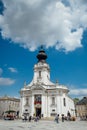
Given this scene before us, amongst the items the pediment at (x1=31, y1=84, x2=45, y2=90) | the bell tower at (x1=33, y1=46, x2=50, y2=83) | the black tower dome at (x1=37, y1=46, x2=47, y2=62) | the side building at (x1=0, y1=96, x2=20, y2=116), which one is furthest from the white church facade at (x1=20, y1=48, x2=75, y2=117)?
the side building at (x1=0, y1=96, x2=20, y2=116)

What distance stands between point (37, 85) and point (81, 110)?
43966 mm

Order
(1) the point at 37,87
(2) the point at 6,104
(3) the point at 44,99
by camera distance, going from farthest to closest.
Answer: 1. (2) the point at 6,104
2. (1) the point at 37,87
3. (3) the point at 44,99

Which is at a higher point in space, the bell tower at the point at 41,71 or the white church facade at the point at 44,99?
the bell tower at the point at 41,71

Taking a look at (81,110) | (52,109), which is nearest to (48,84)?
(52,109)

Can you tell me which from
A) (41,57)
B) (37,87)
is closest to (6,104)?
(41,57)

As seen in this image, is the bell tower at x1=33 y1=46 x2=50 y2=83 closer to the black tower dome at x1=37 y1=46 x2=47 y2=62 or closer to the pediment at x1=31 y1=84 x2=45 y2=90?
the black tower dome at x1=37 y1=46 x2=47 y2=62

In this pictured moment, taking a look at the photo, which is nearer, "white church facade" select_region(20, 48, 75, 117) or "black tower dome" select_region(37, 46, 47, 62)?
"white church facade" select_region(20, 48, 75, 117)

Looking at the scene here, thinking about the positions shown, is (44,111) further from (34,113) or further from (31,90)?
(31,90)

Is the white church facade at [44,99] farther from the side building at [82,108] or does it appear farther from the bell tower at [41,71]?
the side building at [82,108]

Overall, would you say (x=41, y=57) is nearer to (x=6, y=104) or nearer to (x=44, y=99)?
(x=44, y=99)

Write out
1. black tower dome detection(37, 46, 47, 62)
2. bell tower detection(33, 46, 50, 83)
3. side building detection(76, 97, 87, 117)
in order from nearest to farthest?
bell tower detection(33, 46, 50, 83), black tower dome detection(37, 46, 47, 62), side building detection(76, 97, 87, 117)

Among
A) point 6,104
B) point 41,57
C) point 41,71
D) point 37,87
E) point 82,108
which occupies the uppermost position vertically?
point 41,57

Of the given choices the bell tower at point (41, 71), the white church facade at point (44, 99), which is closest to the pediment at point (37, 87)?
the white church facade at point (44, 99)

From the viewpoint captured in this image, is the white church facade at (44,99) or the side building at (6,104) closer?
the white church facade at (44,99)
